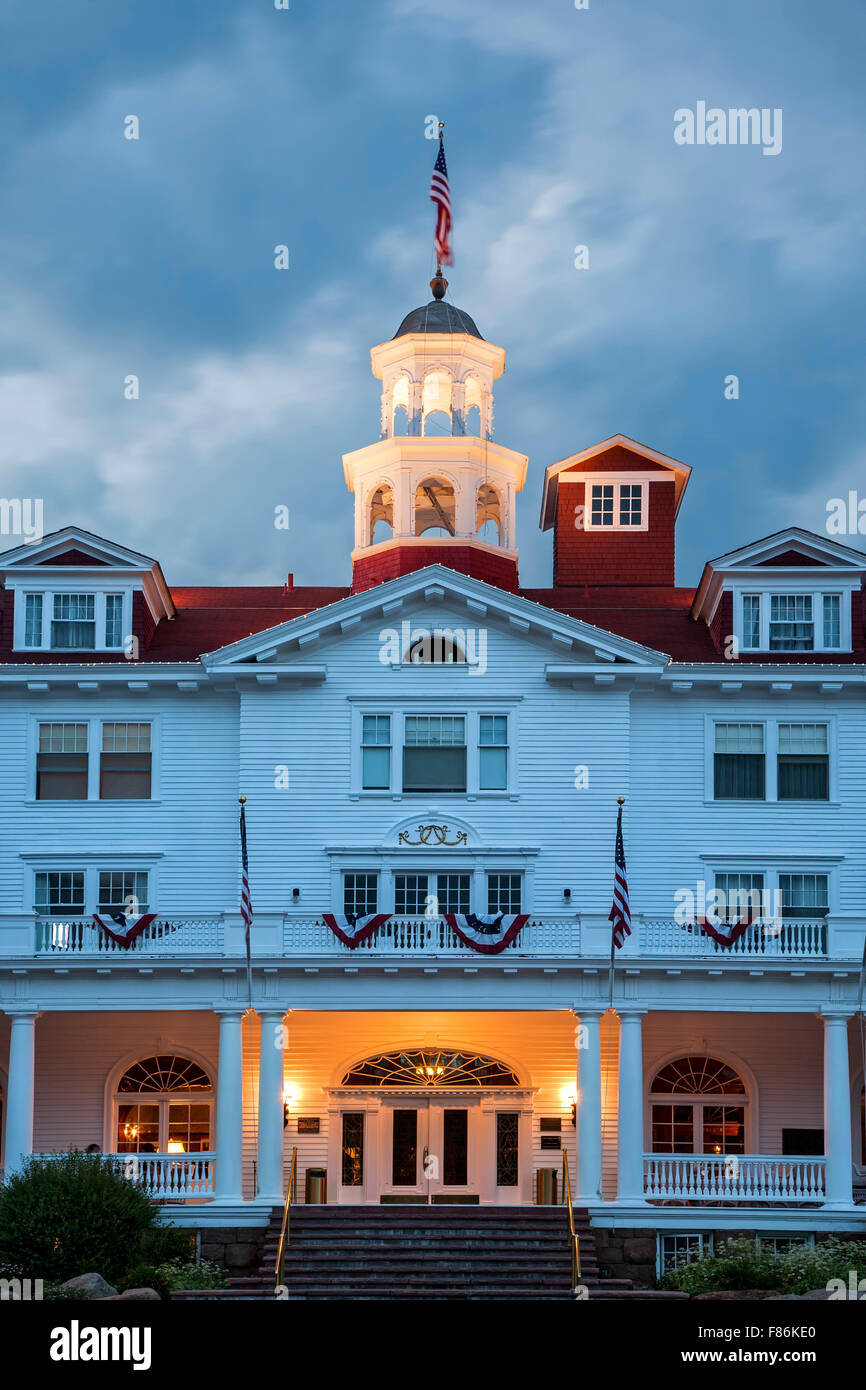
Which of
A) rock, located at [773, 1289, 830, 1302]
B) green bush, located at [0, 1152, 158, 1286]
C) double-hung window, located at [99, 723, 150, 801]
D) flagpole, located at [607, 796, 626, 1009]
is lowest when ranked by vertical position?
rock, located at [773, 1289, 830, 1302]

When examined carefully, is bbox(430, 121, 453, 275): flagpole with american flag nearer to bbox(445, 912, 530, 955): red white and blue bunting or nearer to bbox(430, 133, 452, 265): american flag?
bbox(430, 133, 452, 265): american flag

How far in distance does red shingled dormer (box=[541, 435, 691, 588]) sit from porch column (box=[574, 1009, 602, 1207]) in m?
14.9

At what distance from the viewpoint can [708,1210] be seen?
35344 mm

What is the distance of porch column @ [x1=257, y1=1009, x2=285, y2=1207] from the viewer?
3562 centimetres

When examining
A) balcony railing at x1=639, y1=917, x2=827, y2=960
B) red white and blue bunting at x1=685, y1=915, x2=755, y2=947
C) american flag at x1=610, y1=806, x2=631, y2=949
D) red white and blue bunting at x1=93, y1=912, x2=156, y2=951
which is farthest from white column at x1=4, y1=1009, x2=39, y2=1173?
red white and blue bunting at x1=685, y1=915, x2=755, y2=947

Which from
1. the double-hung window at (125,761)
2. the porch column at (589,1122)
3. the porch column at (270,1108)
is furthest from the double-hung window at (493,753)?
the double-hung window at (125,761)

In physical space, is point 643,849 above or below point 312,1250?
above

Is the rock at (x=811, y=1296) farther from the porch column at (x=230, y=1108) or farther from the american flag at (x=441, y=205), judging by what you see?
the american flag at (x=441, y=205)

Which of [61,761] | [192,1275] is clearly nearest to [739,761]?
[61,761]

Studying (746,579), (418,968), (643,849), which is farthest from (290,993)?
(746,579)

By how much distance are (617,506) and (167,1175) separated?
2130cm

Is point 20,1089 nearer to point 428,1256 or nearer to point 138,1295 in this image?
point 138,1295
